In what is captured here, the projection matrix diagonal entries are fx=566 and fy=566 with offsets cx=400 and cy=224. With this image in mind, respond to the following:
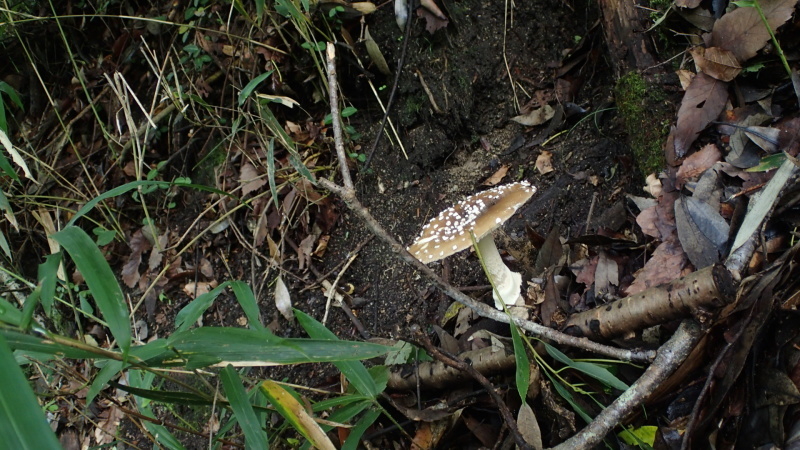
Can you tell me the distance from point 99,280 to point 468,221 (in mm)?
1096

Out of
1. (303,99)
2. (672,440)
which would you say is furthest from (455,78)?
(672,440)

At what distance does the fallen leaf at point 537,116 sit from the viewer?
9.36ft

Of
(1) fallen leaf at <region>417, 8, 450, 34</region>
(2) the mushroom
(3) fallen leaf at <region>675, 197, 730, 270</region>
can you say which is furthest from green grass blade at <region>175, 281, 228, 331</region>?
(1) fallen leaf at <region>417, 8, 450, 34</region>

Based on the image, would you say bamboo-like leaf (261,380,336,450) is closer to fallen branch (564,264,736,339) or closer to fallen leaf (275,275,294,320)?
fallen branch (564,264,736,339)

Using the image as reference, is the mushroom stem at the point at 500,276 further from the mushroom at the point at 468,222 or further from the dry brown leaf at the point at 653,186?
the dry brown leaf at the point at 653,186

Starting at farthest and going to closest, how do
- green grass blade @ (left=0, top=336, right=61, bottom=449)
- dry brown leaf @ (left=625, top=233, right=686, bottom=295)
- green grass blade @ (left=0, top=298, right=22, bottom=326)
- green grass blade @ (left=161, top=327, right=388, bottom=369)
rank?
dry brown leaf @ (left=625, top=233, right=686, bottom=295), green grass blade @ (left=161, top=327, right=388, bottom=369), green grass blade @ (left=0, top=298, right=22, bottom=326), green grass blade @ (left=0, top=336, right=61, bottom=449)

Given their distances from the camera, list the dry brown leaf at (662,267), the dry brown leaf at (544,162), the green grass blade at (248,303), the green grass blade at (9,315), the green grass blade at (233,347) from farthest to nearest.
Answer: the dry brown leaf at (544,162) → the dry brown leaf at (662,267) → the green grass blade at (248,303) → the green grass blade at (233,347) → the green grass blade at (9,315)

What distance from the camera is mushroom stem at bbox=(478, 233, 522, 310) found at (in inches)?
84.7

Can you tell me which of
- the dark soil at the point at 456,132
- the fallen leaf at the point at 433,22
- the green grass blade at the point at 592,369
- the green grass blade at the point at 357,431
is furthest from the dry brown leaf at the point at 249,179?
the green grass blade at the point at 592,369

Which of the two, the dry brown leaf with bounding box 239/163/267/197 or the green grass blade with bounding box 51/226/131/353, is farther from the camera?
the dry brown leaf with bounding box 239/163/267/197

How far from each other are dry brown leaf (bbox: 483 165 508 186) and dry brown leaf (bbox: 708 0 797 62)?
1.04 metres

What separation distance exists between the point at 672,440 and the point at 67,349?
1479 mm

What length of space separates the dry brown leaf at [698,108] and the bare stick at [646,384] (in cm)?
86

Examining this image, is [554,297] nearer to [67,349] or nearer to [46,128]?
[67,349]
